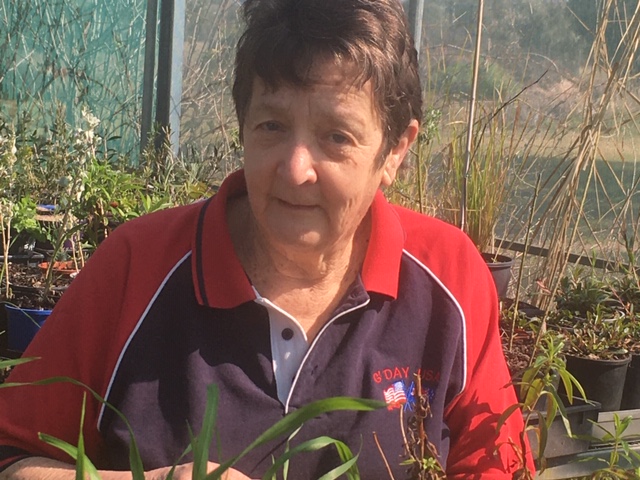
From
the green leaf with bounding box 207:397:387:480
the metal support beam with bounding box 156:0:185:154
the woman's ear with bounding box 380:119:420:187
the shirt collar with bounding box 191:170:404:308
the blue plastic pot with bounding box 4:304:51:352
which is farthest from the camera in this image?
the metal support beam with bounding box 156:0:185:154

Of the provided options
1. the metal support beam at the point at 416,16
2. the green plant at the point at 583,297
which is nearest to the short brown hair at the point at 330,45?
the green plant at the point at 583,297

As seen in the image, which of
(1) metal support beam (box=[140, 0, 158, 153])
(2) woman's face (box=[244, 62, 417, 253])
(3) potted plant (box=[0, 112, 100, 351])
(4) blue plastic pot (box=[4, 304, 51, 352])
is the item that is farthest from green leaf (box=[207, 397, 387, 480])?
(1) metal support beam (box=[140, 0, 158, 153])

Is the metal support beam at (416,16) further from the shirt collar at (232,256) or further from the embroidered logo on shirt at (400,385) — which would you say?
the embroidered logo on shirt at (400,385)

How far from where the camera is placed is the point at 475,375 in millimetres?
1701

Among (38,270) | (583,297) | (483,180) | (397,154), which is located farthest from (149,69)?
(397,154)

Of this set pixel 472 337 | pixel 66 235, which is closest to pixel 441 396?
pixel 472 337

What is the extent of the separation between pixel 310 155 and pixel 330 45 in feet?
0.63

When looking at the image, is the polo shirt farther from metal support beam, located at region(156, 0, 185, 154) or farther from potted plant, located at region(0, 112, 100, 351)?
metal support beam, located at region(156, 0, 185, 154)

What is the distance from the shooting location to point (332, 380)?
5.22 ft

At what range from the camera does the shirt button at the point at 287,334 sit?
5.30 feet

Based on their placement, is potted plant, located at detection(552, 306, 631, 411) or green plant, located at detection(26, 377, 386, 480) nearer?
green plant, located at detection(26, 377, 386, 480)

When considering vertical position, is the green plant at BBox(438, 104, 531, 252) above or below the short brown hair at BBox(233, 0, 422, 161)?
below

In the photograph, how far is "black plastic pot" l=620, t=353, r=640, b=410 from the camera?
2.69 m

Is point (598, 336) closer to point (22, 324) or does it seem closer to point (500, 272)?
point (500, 272)
